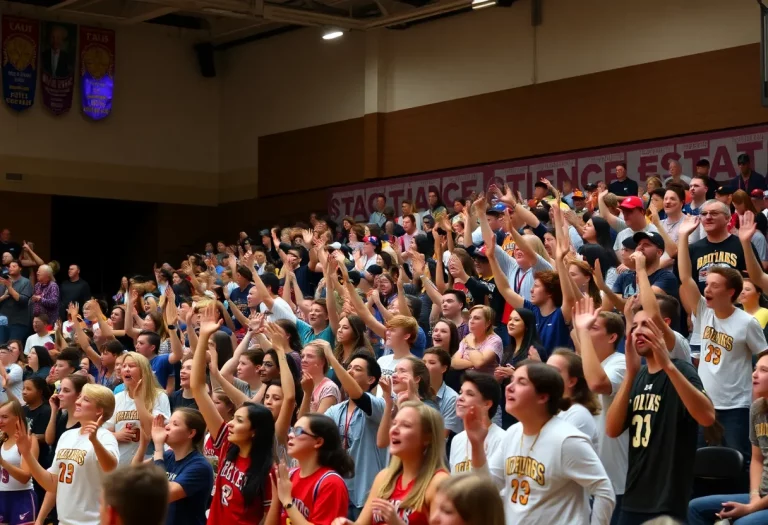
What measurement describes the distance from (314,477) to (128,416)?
342 centimetres

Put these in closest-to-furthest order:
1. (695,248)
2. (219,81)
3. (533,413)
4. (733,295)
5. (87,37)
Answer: (533,413) < (733,295) < (695,248) < (87,37) < (219,81)

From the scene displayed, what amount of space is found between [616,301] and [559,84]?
12090mm

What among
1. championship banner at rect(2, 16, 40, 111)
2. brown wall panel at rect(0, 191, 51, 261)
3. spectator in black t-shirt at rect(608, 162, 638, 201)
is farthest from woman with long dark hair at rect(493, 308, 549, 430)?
brown wall panel at rect(0, 191, 51, 261)

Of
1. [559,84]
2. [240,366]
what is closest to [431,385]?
[240,366]

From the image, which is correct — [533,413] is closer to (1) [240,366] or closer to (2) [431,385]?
(2) [431,385]

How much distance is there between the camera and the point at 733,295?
7.04m

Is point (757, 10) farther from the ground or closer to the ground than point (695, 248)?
farther from the ground

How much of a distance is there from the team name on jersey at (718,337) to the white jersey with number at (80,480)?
3903mm

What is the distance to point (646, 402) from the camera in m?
5.48

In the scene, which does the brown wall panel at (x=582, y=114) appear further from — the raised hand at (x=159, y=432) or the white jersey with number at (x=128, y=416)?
the raised hand at (x=159, y=432)

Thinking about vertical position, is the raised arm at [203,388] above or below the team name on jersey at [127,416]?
above

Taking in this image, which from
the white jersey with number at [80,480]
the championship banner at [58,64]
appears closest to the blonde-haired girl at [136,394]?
the white jersey with number at [80,480]

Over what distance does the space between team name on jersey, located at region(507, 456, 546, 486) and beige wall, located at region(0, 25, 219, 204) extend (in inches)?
824

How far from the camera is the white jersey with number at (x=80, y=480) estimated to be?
7.38 m
